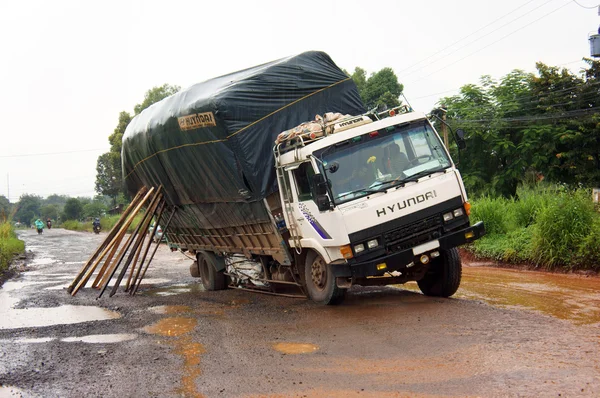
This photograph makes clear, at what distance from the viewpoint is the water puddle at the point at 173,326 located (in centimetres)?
841

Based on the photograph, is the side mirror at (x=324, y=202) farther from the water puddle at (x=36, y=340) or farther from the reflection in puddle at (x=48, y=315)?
the reflection in puddle at (x=48, y=315)

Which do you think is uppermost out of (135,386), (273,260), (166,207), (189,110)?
(189,110)

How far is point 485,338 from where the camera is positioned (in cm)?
631

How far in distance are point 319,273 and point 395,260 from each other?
4.84ft

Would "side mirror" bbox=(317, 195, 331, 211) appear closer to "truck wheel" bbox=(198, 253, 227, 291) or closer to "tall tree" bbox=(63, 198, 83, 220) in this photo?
"truck wheel" bbox=(198, 253, 227, 291)

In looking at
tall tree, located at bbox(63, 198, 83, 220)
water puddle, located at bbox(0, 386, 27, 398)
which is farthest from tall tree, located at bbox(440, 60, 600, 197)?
tall tree, located at bbox(63, 198, 83, 220)

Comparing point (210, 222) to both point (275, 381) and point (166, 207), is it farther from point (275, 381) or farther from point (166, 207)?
point (275, 381)

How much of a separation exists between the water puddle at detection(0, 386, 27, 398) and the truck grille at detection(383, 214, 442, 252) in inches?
177

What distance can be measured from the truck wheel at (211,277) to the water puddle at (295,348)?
5866 millimetres

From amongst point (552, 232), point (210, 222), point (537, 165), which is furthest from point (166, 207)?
point (537, 165)

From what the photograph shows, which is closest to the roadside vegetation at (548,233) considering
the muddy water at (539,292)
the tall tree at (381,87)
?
the muddy water at (539,292)

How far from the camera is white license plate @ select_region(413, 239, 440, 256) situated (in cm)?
796

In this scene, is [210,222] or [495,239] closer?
[210,222]

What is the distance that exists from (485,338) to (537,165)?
1814 centimetres
